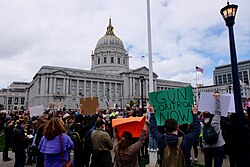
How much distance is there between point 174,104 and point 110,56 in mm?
98562

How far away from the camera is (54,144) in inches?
160

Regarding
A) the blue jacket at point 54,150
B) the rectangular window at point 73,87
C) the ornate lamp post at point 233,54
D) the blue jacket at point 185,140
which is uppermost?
the rectangular window at point 73,87

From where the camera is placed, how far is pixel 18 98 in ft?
384

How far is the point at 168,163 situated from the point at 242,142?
2808 mm

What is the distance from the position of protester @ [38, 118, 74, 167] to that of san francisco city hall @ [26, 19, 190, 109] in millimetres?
66819

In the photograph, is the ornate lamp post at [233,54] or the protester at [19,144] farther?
the protester at [19,144]

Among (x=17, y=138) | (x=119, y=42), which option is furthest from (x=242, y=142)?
(x=119, y=42)

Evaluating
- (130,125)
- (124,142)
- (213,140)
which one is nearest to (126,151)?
(124,142)

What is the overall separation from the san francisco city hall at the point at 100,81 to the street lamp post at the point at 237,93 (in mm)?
64745

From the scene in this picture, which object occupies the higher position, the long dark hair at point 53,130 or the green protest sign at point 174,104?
the green protest sign at point 174,104

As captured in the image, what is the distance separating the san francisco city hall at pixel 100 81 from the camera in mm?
78244

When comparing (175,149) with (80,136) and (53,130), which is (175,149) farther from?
(80,136)

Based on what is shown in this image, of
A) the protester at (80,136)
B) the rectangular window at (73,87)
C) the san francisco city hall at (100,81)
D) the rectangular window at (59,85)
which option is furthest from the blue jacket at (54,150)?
the rectangular window at (73,87)

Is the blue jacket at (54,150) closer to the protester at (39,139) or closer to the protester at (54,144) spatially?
the protester at (54,144)
